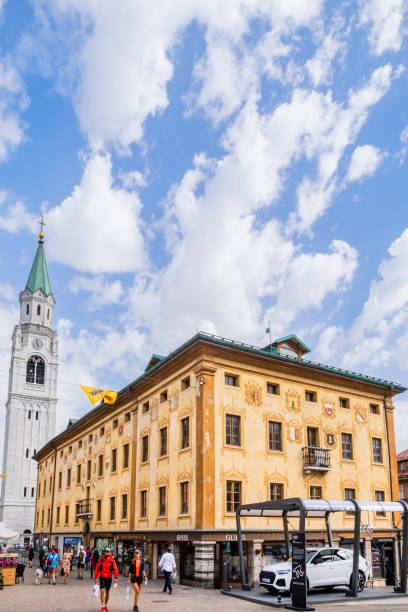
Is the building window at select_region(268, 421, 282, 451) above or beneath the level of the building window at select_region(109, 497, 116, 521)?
above

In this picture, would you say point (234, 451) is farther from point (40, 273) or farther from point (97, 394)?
point (40, 273)

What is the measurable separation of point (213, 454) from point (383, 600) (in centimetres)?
1044

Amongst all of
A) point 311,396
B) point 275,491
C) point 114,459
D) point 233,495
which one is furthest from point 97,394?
point 311,396

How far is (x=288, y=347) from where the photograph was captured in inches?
1411

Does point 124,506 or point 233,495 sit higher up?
point 233,495

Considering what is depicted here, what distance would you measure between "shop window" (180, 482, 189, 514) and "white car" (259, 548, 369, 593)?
7665mm

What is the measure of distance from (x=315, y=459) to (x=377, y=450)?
6.82 metres

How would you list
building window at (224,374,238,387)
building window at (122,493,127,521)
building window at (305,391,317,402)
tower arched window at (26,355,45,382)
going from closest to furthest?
building window at (224,374,238,387) < building window at (305,391,317,402) < building window at (122,493,127,521) < tower arched window at (26,355,45,382)

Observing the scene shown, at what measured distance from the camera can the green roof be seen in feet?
369

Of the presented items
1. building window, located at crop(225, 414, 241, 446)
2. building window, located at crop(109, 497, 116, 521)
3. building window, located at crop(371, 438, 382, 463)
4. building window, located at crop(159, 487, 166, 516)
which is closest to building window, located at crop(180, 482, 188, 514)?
building window, located at crop(159, 487, 166, 516)

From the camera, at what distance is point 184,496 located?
30.6 meters

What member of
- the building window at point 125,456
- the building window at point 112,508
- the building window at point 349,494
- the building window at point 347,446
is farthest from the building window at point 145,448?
the building window at point 349,494

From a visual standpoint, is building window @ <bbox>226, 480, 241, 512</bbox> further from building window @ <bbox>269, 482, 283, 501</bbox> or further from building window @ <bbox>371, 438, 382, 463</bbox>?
building window @ <bbox>371, 438, 382, 463</bbox>

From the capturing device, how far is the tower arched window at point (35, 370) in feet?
354
